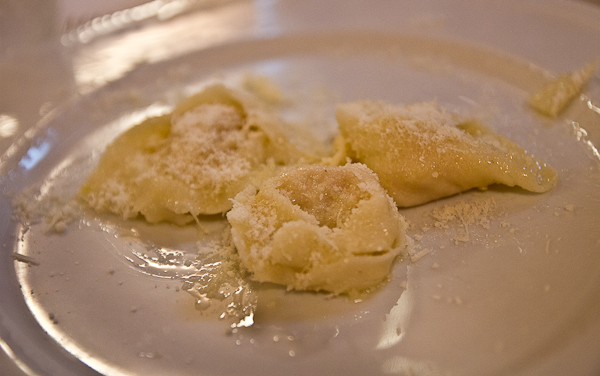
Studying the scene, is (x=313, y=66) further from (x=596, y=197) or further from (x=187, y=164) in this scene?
(x=596, y=197)

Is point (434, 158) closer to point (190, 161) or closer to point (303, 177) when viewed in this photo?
point (303, 177)

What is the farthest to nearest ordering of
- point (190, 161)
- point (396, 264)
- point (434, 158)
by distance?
point (190, 161)
point (434, 158)
point (396, 264)

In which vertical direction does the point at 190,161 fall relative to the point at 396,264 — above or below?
above

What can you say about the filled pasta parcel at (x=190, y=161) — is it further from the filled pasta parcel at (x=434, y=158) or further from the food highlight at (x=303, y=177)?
the filled pasta parcel at (x=434, y=158)

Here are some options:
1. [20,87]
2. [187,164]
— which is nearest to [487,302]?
[187,164]

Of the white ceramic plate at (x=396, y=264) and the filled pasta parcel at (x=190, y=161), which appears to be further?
the filled pasta parcel at (x=190, y=161)

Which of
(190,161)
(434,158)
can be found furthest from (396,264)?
(190,161)

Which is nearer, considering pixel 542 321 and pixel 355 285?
pixel 542 321

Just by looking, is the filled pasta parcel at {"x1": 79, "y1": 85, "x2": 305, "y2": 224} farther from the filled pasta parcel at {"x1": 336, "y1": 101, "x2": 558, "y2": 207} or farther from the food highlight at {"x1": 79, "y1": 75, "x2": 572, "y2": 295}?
the filled pasta parcel at {"x1": 336, "y1": 101, "x2": 558, "y2": 207}

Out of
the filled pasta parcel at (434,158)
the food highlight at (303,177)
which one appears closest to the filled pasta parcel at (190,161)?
the food highlight at (303,177)
